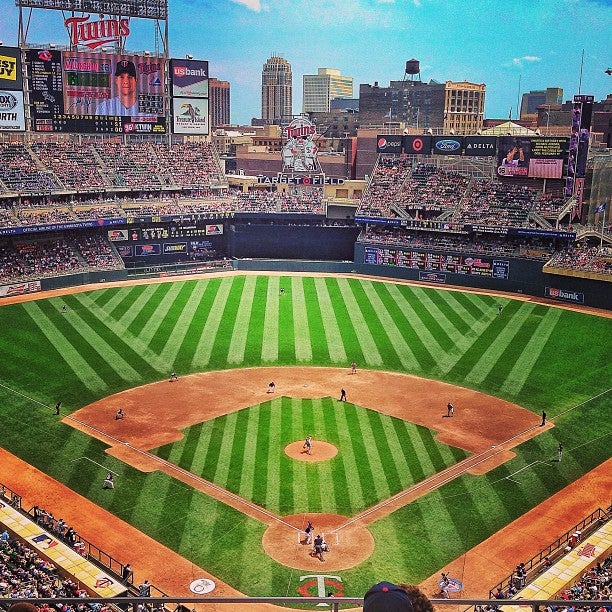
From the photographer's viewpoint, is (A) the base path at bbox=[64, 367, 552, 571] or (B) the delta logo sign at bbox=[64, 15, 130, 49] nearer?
(A) the base path at bbox=[64, 367, 552, 571]

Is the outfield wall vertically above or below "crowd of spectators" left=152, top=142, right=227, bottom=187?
below

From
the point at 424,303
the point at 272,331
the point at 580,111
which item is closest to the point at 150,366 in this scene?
the point at 272,331

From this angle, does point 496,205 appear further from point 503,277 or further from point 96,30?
point 96,30

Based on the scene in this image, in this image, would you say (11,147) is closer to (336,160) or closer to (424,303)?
(424,303)

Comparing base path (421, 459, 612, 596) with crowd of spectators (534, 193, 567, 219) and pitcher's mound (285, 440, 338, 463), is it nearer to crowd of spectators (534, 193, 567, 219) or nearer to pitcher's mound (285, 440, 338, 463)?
pitcher's mound (285, 440, 338, 463)

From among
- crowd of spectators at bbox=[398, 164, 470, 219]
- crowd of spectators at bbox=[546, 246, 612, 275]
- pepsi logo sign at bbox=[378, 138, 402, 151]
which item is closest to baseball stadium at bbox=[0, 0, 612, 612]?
crowd of spectators at bbox=[546, 246, 612, 275]

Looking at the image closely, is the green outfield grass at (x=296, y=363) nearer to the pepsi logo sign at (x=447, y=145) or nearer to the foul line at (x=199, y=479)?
the foul line at (x=199, y=479)
